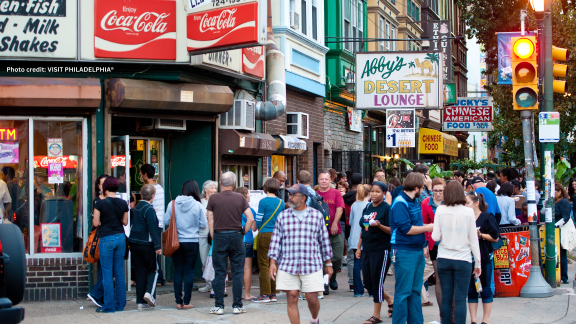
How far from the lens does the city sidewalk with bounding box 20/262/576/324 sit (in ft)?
28.8

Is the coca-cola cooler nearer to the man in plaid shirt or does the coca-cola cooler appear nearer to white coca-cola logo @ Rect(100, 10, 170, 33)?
white coca-cola logo @ Rect(100, 10, 170, 33)

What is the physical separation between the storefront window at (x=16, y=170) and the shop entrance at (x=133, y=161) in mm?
1379

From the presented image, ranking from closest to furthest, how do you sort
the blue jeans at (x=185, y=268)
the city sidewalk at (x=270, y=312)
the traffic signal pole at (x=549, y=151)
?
the city sidewalk at (x=270, y=312) → the blue jeans at (x=185, y=268) → the traffic signal pole at (x=549, y=151)

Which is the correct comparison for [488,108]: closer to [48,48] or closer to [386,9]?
[386,9]

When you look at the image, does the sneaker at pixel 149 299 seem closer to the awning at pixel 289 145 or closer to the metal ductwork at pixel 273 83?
the metal ductwork at pixel 273 83

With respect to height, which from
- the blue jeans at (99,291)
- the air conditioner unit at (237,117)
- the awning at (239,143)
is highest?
the air conditioner unit at (237,117)

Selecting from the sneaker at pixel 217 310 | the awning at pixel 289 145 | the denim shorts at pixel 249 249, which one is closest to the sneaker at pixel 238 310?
the sneaker at pixel 217 310

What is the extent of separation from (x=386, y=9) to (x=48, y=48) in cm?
1836

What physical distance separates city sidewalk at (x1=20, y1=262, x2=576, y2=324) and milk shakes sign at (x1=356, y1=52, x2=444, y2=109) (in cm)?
759

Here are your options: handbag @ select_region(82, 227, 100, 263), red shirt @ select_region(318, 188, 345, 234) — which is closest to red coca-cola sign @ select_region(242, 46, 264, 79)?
red shirt @ select_region(318, 188, 345, 234)

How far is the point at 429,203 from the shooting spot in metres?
9.05

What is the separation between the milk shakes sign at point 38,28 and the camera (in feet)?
32.9

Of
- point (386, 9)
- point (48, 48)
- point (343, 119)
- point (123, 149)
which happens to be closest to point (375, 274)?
point (123, 149)

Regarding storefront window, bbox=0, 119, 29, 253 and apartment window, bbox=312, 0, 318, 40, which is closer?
storefront window, bbox=0, 119, 29, 253
